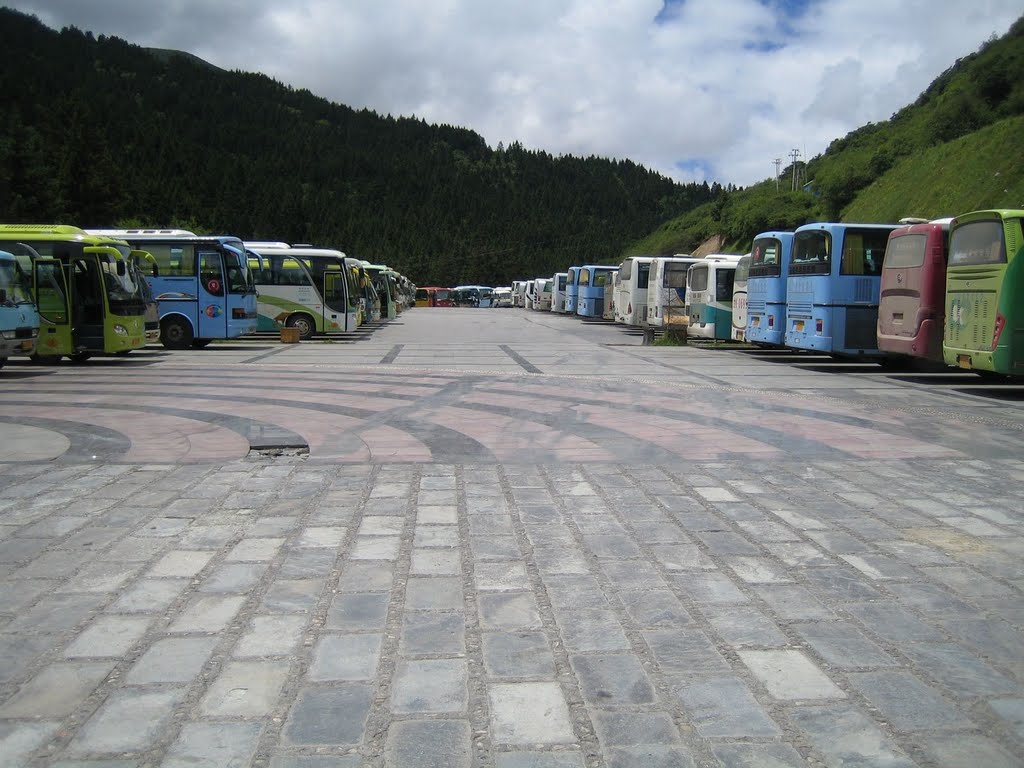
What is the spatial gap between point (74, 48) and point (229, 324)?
18796 centimetres

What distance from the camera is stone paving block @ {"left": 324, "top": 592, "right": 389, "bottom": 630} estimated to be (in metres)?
3.94

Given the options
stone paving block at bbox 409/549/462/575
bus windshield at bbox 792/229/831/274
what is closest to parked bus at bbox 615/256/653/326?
bus windshield at bbox 792/229/831/274

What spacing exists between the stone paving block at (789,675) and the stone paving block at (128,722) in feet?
7.12

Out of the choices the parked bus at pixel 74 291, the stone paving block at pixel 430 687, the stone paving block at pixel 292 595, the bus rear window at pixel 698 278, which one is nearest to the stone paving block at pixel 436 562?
the stone paving block at pixel 292 595

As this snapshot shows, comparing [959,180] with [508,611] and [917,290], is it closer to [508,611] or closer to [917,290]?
[917,290]

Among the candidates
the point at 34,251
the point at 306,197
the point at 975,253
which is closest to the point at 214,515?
the point at 975,253

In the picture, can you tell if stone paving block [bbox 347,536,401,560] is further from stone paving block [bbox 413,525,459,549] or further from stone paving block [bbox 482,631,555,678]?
stone paving block [bbox 482,631,555,678]

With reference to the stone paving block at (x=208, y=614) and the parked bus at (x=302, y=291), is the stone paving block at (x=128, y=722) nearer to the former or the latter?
the stone paving block at (x=208, y=614)

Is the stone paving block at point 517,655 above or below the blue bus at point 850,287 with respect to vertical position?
below

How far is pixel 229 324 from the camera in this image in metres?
21.8

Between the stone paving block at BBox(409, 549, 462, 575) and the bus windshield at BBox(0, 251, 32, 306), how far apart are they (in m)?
12.4

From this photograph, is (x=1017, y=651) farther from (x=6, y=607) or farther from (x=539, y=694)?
(x=6, y=607)

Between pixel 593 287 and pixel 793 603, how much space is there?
1576 inches

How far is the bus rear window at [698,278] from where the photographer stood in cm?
2430
